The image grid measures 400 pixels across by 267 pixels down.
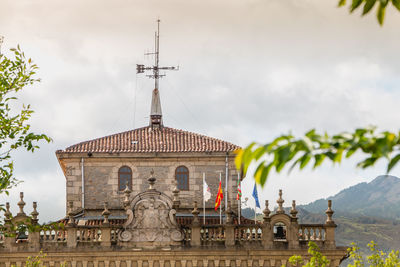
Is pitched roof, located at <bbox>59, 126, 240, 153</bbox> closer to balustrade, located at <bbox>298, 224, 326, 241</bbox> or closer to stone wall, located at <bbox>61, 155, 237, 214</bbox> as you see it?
stone wall, located at <bbox>61, 155, 237, 214</bbox>

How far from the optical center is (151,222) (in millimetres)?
36094

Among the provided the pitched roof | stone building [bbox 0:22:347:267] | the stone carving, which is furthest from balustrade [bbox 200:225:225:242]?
the pitched roof

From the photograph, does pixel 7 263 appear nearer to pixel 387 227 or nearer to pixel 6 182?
pixel 6 182

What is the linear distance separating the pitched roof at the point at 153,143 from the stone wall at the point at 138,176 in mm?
428

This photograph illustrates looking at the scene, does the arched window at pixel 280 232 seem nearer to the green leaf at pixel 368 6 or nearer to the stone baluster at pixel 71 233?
the stone baluster at pixel 71 233

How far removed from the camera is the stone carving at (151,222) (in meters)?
36.0

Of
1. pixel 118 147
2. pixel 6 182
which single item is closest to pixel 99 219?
pixel 118 147

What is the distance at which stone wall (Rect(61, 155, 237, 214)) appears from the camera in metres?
40.9

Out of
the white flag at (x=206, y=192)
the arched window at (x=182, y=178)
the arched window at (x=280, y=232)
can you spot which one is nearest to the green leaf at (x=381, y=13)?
the arched window at (x=280, y=232)

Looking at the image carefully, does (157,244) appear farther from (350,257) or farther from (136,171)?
(350,257)

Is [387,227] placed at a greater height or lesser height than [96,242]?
greater

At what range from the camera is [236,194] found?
4138 cm

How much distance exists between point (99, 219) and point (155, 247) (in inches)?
178

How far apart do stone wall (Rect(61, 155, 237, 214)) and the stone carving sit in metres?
4.79
